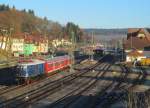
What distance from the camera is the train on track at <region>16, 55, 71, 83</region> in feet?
145

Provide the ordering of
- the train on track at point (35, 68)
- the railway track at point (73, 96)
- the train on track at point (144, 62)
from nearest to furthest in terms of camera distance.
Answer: the railway track at point (73, 96) → the train on track at point (35, 68) → the train on track at point (144, 62)

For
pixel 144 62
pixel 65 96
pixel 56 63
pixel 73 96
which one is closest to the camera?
pixel 73 96

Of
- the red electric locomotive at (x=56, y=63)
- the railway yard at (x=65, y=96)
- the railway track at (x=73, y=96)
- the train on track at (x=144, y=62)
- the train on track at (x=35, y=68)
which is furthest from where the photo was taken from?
the train on track at (x=144, y=62)

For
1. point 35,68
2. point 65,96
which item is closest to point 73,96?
point 65,96

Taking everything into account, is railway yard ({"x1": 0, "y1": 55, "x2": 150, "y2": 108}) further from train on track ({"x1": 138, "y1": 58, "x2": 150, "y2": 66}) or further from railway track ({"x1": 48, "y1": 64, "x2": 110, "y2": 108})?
train on track ({"x1": 138, "y1": 58, "x2": 150, "y2": 66})

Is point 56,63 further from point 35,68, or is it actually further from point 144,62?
point 144,62

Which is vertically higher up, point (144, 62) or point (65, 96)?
point (144, 62)

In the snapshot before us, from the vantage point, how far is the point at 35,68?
46750mm

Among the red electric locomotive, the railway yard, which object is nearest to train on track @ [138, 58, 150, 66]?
the red electric locomotive

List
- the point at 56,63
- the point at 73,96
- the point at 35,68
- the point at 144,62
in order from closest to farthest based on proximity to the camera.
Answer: the point at 73,96 < the point at 35,68 < the point at 56,63 < the point at 144,62

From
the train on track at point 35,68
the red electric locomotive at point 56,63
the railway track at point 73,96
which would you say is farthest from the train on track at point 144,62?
the railway track at point 73,96

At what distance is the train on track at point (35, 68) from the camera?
4425 cm

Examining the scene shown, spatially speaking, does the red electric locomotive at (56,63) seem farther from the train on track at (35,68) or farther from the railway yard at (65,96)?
the railway yard at (65,96)

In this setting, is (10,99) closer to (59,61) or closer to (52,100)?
(52,100)
